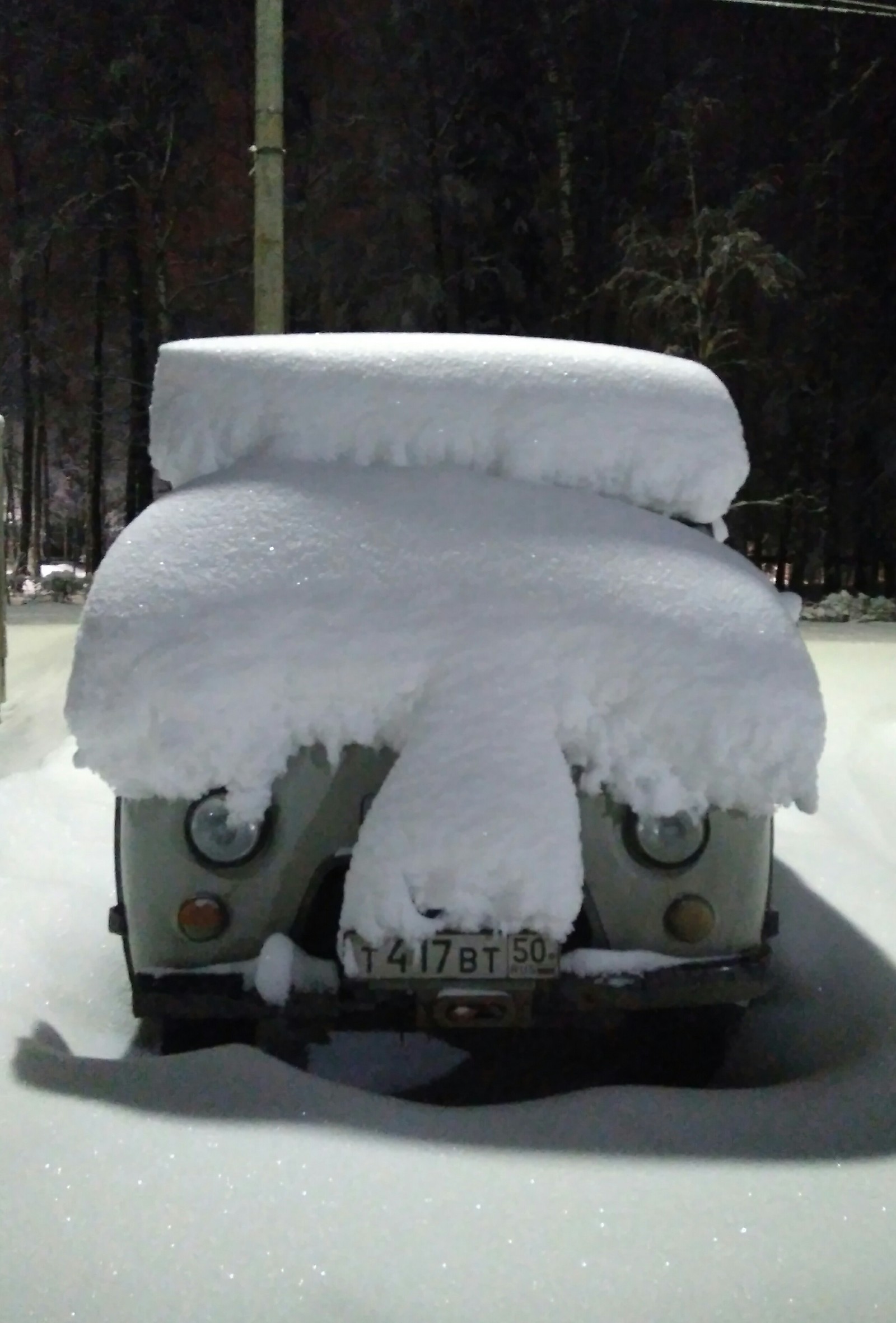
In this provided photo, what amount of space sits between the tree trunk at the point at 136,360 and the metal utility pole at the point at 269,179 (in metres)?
12.4

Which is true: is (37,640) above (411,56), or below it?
below

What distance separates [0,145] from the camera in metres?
22.9

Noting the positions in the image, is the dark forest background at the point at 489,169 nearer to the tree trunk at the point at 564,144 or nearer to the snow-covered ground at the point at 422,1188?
the tree trunk at the point at 564,144

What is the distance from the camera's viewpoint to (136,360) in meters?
22.0

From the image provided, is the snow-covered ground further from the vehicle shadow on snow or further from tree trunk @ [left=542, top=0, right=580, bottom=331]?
tree trunk @ [left=542, top=0, right=580, bottom=331]

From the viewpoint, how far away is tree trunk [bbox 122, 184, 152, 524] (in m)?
20.9

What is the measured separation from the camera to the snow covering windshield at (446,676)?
A: 2455mm

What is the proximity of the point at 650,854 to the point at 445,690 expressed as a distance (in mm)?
576

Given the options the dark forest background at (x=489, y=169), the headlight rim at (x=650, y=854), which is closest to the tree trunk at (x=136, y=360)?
the dark forest background at (x=489, y=169)

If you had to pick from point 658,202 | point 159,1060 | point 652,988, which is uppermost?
point 658,202

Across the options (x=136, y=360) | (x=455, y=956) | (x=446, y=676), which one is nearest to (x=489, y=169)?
(x=136, y=360)

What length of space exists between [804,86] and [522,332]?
603 cm

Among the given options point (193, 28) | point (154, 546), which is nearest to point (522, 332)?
point (193, 28)

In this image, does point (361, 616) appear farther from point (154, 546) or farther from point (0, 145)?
point (0, 145)
